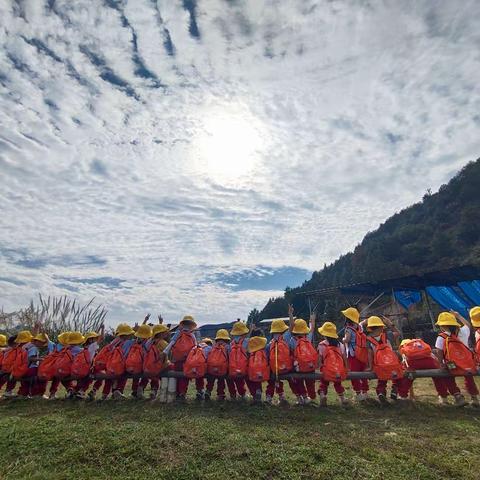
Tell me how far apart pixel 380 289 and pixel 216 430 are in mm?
17678

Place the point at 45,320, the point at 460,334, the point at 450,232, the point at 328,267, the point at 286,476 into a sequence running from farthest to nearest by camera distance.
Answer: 1. the point at 328,267
2. the point at 450,232
3. the point at 45,320
4. the point at 460,334
5. the point at 286,476

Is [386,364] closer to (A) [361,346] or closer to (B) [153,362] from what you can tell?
(A) [361,346]

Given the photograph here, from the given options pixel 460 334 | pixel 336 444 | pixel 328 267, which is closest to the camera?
pixel 336 444

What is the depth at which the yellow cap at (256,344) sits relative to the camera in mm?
8009

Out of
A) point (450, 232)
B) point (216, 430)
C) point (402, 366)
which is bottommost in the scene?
point (216, 430)

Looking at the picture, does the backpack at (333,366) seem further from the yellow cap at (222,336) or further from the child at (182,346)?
the child at (182,346)

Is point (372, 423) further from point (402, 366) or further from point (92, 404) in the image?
point (92, 404)

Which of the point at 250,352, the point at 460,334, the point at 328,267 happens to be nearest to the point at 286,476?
the point at 250,352

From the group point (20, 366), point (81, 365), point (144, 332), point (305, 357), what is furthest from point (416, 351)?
point (20, 366)

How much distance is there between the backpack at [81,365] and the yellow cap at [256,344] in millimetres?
4154

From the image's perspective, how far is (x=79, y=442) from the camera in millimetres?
5301

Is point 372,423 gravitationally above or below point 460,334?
below

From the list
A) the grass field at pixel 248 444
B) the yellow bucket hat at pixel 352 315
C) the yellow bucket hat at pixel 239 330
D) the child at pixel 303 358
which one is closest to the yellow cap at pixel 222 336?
the yellow bucket hat at pixel 239 330

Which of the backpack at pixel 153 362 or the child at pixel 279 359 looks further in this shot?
the backpack at pixel 153 362
